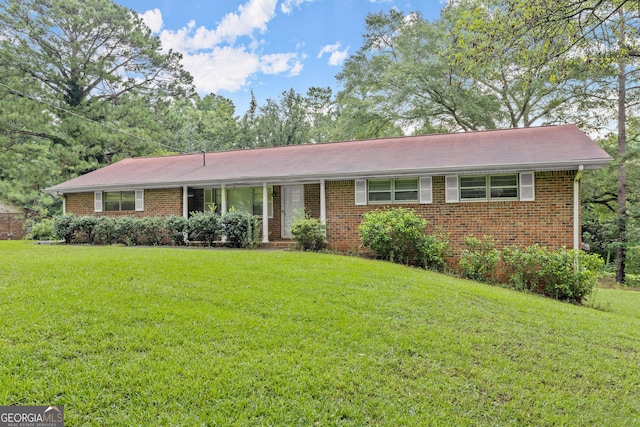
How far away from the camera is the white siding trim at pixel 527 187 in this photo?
1010 centimetres

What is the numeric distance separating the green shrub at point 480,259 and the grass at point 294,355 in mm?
3184

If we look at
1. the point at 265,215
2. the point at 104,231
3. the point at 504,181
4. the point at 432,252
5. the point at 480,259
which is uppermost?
A: the point at 504,181

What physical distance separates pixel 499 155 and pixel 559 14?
5857 mm

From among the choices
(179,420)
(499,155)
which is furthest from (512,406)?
(499,155)

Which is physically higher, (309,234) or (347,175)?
(347,175)

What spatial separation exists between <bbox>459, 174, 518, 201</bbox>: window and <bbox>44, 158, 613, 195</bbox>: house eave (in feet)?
0.83

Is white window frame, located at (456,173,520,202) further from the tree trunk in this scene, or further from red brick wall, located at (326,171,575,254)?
the tree trunk

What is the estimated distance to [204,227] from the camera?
12.0m

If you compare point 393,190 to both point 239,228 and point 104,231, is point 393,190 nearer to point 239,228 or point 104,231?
point 239,228

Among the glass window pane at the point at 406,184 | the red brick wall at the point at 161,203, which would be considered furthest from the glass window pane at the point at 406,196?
the red brick wall at the point at 161,203

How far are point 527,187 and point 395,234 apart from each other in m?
3.85

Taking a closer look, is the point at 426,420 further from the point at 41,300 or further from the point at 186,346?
the point at 41,300

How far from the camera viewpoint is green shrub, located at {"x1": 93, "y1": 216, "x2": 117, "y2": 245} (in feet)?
43.1

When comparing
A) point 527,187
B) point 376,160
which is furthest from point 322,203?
point 527,187
